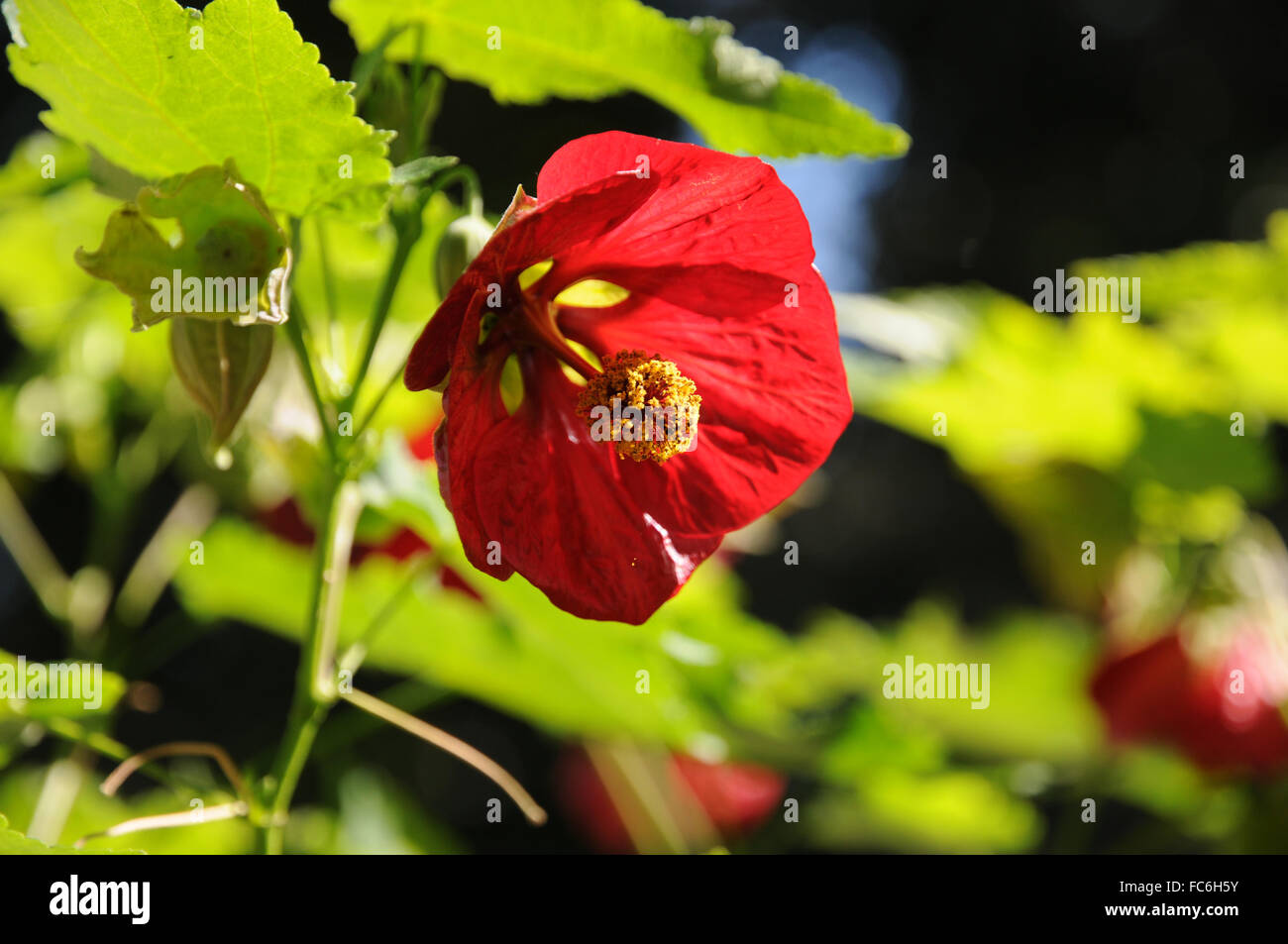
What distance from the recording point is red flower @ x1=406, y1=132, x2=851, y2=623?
0.39 metres

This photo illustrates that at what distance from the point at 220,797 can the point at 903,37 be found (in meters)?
4.58

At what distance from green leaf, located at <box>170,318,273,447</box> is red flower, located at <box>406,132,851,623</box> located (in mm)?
84

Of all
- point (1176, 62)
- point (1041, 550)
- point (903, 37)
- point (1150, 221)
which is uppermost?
point (903, 37)

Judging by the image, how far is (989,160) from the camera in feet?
13.6

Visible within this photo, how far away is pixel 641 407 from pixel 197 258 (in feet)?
0.56

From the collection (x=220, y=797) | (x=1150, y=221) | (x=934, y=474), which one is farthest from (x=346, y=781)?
(x=1150, y=221)

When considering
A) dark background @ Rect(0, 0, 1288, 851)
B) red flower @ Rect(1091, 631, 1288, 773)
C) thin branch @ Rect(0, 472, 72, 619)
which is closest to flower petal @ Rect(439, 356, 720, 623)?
thin branch @ Rect(0, 472, 72, 619)

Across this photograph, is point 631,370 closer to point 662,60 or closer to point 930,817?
point 662,60

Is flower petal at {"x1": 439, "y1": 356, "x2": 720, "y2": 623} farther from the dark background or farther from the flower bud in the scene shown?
the dark background

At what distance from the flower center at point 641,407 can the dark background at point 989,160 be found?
194cm

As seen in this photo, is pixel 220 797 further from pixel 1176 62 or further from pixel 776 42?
pixel 1176 62

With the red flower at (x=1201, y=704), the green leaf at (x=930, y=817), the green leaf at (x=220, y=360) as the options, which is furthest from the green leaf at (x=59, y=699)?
the red flower at (x=1201, y=704)

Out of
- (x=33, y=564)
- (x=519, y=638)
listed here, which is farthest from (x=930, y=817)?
(x=33, y=564)
